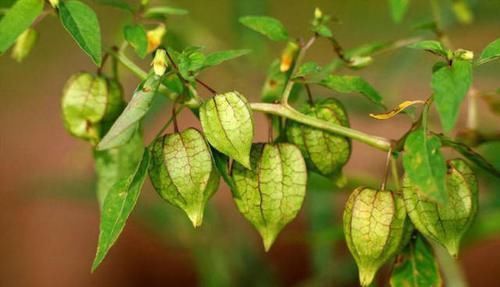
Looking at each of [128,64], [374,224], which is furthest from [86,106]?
[374,224]

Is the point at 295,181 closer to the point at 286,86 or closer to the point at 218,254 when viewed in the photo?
the point at 286,86

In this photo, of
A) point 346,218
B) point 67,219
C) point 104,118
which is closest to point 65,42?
point 67,219

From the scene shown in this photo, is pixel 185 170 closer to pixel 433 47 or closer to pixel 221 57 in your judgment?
pixel 221 57

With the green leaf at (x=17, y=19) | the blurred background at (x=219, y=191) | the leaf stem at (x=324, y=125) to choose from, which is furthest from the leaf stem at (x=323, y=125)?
the blurred background at (x=219, y=191)

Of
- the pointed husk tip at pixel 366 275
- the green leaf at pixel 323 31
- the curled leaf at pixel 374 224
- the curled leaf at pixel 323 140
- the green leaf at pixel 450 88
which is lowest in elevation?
the pointed husk tip at pixel 366 275

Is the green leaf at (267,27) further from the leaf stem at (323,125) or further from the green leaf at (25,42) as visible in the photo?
the green leaf at (25,42)

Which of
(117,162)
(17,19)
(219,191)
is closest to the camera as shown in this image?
(17,19)

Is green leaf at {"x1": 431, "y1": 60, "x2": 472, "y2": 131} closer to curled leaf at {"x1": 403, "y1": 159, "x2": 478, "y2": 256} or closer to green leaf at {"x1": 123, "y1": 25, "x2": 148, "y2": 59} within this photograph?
curled leaf at {"x1": 403, "y1": 159, "x2": 478, "y2": 256}
